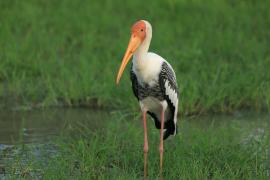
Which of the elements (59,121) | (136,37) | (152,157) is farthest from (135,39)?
(59,121)

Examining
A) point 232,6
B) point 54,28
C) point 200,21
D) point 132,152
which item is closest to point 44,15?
point 54,28

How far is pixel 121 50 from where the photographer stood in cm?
892

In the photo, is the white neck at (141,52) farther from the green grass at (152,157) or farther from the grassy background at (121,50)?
the grassy background at (121,50)

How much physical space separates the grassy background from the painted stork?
5.01ft

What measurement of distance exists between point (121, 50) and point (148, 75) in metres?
3.48

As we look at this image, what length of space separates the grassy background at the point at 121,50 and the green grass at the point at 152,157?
1160mm

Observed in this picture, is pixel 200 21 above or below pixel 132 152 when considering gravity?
above

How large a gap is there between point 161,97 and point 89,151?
0.67m

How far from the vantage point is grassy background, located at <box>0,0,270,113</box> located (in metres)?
7.63

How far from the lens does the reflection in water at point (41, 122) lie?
6727mm

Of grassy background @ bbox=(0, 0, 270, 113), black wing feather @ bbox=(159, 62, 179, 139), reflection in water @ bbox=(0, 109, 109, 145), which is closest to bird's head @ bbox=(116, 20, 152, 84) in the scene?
black wing feather @ bbox=(159, 62, 179, 139)

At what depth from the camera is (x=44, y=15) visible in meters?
10.2

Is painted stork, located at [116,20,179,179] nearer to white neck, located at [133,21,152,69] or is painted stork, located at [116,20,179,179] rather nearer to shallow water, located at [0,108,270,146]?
white neck, located at [133,21,152,69]

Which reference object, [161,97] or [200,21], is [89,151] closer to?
[161,97]
